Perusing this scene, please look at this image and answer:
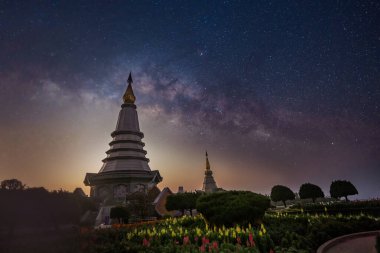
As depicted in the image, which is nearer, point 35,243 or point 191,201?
point 35,243

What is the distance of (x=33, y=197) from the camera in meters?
6.97

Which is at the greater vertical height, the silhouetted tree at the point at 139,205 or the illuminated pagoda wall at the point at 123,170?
the illuminated pagoda wall at the point at 123,170

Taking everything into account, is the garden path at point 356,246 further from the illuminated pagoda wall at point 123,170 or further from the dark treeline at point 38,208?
the illuminated pagoda wall at point 123,170

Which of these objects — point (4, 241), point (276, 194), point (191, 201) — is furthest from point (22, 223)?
point (276, 194)

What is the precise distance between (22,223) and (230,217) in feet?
30.9

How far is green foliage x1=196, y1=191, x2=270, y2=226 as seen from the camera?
1255 centimetres

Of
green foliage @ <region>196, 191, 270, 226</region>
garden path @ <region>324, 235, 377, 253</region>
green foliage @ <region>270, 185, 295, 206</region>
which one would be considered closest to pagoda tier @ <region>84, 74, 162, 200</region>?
green foliage @ <region>270, 185, 295, 206</region>

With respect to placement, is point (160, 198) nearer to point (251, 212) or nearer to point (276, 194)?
point (276, 194)

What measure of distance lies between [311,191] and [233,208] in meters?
24.5

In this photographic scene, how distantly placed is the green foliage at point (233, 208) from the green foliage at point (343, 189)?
71.9ft

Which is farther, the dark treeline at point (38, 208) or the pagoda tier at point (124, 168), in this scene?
the pagoda tier at point (124, 168)

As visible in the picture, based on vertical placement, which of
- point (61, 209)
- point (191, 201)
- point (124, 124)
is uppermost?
point (124, 124)

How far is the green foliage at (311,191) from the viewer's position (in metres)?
31.6

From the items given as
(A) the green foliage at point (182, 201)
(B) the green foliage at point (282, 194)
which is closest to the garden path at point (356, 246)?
(A) the green foliage at point (182, 201)
